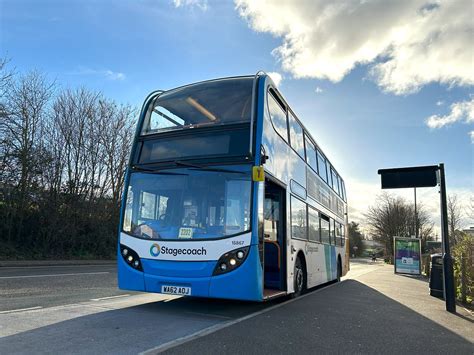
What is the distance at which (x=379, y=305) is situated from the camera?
9688 mm

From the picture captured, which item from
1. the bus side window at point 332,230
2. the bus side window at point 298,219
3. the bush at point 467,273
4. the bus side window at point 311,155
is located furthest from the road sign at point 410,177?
the bus side window at point 332,230

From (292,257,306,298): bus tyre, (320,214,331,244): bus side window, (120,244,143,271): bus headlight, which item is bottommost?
(292,257,306,298): bus tyre

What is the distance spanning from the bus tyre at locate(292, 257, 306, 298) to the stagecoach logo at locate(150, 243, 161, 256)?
344 cm

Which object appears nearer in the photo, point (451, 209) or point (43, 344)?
point (43, 344)

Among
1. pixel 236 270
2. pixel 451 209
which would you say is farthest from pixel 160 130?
pixel 451 209

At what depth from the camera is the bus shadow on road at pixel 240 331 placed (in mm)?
4879

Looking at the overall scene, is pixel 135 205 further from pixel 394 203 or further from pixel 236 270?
pixel 394 203

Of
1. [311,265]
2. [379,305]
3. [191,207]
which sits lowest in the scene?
[379,305]

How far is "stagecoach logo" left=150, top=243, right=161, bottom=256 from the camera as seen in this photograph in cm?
705

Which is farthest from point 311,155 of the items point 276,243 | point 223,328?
point 223,328

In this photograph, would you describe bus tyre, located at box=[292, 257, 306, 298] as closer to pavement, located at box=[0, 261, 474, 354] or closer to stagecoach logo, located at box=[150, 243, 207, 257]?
pavement, located at box=[0, 261, 474, 354]

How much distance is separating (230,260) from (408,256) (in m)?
23.7

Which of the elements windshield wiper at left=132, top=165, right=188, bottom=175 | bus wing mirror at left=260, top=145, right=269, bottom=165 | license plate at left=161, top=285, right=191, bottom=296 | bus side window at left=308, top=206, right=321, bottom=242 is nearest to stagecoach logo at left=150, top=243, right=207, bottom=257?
license plate at left=161, top=285, right=191, bottom=296

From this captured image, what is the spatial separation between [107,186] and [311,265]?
20.6 meters
